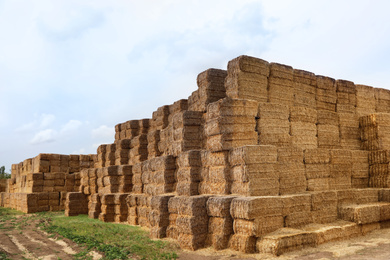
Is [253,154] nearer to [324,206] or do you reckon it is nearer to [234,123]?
[234,123]

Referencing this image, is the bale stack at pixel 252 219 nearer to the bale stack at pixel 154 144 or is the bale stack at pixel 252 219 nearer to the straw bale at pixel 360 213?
the straw bale at pixel 360 213

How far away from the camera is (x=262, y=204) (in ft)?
31.2

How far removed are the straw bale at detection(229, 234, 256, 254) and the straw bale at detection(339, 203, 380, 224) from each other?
389 cm

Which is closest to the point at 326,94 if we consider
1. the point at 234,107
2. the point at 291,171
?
the point at 291,171

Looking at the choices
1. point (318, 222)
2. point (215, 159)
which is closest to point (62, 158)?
point (215, 159)

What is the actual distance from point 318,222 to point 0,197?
31.2 m

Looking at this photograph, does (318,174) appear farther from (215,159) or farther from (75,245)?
(75,245)

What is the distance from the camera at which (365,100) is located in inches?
627

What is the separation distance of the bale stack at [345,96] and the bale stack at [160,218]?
25.7ft

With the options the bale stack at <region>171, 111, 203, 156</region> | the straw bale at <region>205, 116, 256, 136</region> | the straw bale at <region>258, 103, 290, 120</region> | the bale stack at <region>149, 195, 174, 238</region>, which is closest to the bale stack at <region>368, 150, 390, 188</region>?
the straw bale at <region>258, 103, 290, 120</region>

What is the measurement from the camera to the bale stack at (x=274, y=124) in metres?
11.6

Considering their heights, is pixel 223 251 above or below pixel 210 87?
below

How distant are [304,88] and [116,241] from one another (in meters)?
8.58

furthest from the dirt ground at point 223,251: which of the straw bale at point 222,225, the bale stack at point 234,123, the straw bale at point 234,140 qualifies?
the bale stack at point 234,123
